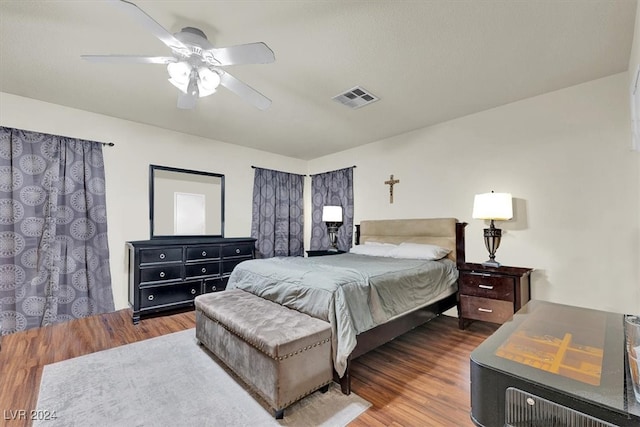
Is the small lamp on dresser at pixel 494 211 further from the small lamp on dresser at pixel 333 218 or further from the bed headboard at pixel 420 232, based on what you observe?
the small lamp on dresser at pixel 333 218

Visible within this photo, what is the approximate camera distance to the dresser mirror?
13.2ft

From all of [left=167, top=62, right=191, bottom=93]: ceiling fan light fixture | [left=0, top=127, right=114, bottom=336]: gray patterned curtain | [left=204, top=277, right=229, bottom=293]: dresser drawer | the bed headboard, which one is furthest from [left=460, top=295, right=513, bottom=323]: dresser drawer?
[left=0, top=127, right=114, bottom=336]: gray patterned curtain

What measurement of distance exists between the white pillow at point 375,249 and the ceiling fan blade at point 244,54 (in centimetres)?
270

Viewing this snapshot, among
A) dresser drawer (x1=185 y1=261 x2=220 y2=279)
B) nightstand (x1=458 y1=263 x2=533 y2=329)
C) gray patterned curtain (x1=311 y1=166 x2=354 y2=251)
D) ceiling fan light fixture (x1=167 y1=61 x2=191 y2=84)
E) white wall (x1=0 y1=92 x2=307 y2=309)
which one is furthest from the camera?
gray patterned curtain (x1=311 y1=166 x2=354 y2=251)

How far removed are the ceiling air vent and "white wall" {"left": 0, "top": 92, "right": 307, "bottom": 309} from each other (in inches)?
97.4

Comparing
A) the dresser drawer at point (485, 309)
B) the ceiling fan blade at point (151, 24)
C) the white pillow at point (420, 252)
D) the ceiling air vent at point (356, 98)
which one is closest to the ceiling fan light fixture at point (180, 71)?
the ceiling fan blade at point (151, 24)

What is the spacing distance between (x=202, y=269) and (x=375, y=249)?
2.43 metres

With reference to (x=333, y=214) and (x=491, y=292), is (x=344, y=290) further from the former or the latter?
(x=333, y=214)

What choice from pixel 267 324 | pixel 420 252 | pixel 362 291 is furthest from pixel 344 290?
pixel 420 252

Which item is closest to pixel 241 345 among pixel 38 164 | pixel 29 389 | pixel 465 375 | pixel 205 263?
pixel 29 389

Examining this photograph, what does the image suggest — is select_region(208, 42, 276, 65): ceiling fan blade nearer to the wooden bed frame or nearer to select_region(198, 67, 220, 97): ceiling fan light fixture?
select_region(198, 67, 220, 97): ceiling fan light fixture

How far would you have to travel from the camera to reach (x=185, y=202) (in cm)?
429

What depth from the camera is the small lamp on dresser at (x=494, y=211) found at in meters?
2.96

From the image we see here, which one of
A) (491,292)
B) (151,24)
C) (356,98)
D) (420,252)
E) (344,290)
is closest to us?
(151,24)
